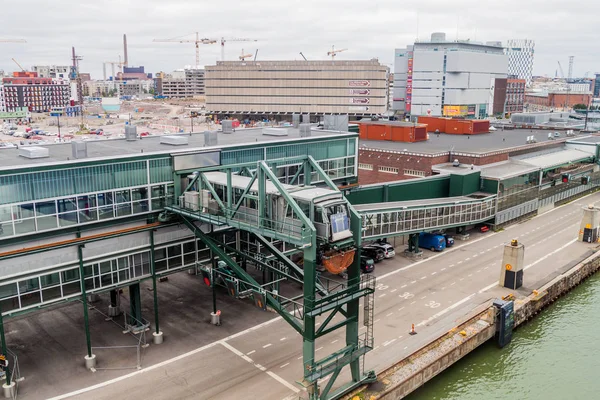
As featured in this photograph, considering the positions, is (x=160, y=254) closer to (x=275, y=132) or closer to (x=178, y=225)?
(x=178, y=225)

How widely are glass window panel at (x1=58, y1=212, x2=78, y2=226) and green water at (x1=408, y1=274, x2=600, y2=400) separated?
17.7 metres

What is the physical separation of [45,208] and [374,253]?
967 inches

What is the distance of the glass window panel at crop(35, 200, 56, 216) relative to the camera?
24.2 m

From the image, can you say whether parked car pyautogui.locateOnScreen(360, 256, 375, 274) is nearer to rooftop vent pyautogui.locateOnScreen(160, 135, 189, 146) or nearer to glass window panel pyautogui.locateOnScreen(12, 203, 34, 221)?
rooftop vent pyautogui.locateOnScreen(160, 135, 189, 146)

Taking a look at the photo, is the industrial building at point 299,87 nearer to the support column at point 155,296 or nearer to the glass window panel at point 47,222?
the support column at point 155,296

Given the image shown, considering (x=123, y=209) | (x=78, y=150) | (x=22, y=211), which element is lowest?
(x=123, y=209)

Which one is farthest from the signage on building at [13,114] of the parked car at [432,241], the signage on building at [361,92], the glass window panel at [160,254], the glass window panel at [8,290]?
the glass window panel at [8,290]

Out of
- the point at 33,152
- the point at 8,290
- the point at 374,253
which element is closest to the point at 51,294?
the point at 8,290

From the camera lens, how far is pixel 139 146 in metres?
31.8

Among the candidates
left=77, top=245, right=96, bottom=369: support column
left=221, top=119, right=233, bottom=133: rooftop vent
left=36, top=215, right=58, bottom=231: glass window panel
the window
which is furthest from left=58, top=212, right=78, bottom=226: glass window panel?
the window

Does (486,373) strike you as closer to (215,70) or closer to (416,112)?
(416,112)

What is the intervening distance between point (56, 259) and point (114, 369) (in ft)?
19.2

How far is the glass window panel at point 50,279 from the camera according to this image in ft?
80.4

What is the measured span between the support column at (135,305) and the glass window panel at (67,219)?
5030 millimetres
